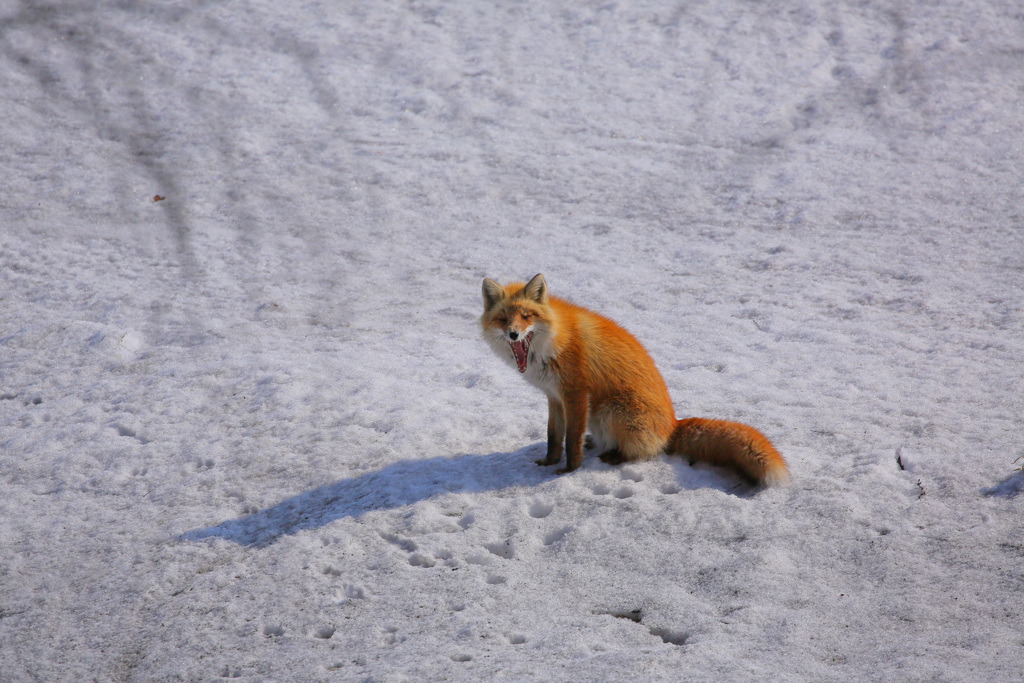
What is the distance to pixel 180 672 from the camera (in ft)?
14.0

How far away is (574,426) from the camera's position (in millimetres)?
5469

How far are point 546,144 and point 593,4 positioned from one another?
4.35 metres

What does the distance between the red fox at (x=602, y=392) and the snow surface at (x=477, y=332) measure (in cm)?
25

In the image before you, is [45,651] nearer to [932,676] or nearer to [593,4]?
[932,676]

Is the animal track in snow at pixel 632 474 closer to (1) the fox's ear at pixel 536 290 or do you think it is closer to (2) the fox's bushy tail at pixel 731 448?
(2) the fox's bushy tail at pixel 731 448

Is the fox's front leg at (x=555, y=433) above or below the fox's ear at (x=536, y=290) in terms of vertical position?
below

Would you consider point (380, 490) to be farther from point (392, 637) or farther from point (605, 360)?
point (605, 360)

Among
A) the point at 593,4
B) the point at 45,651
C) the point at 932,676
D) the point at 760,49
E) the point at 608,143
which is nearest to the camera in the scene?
the point at 932,676

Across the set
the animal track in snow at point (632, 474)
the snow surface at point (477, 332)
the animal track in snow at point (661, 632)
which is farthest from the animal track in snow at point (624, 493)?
the animal track in snow at point (661, 632)

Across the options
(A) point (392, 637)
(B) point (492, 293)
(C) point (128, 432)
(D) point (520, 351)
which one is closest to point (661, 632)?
(A) point (392, 637)

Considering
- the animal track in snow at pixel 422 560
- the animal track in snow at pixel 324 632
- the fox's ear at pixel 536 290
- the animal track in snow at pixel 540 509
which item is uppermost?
the fox's ear at pixel 536 290

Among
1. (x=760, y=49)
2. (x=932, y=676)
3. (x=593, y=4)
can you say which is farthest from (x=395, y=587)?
(x=593, y=4)

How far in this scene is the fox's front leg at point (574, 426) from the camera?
17.8 ft

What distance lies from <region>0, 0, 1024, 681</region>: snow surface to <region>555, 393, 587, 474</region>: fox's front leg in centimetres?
17
